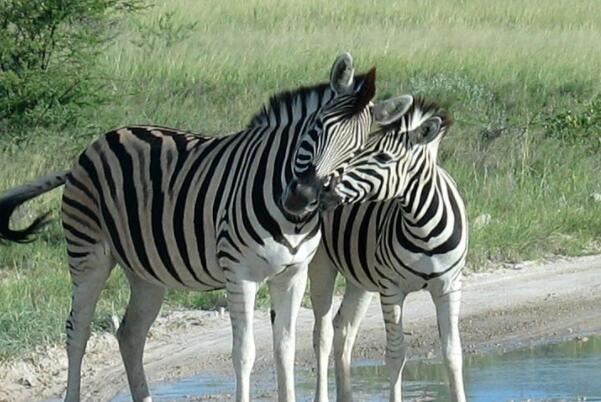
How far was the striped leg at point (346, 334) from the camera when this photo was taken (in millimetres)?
7230

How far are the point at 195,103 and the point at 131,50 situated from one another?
402 cm

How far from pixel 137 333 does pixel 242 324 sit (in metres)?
1.21

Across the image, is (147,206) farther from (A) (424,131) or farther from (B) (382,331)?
(B) (382,331)

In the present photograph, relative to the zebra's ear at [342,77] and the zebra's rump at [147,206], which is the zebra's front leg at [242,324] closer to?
the zebra's rump at [147,206]

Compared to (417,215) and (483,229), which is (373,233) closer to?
(417,215)

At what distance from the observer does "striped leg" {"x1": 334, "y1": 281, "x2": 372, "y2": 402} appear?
723cm

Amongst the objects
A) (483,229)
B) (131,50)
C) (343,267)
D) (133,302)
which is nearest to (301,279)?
(343,267)

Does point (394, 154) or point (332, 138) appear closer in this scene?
point (332, 138)

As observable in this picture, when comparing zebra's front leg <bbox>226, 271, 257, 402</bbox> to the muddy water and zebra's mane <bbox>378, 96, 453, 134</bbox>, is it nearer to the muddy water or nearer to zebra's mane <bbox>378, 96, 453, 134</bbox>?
zebra's mane <bbox>378, 96, 453, 134</bbox>

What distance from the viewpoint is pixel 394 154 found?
19.8 feet

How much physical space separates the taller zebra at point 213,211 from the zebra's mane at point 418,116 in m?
0.16

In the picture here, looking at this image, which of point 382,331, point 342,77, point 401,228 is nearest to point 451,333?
point 401,228

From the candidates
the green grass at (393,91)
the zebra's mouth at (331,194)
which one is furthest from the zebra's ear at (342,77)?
the green grass at (393,91)

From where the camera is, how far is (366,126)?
5.96m
